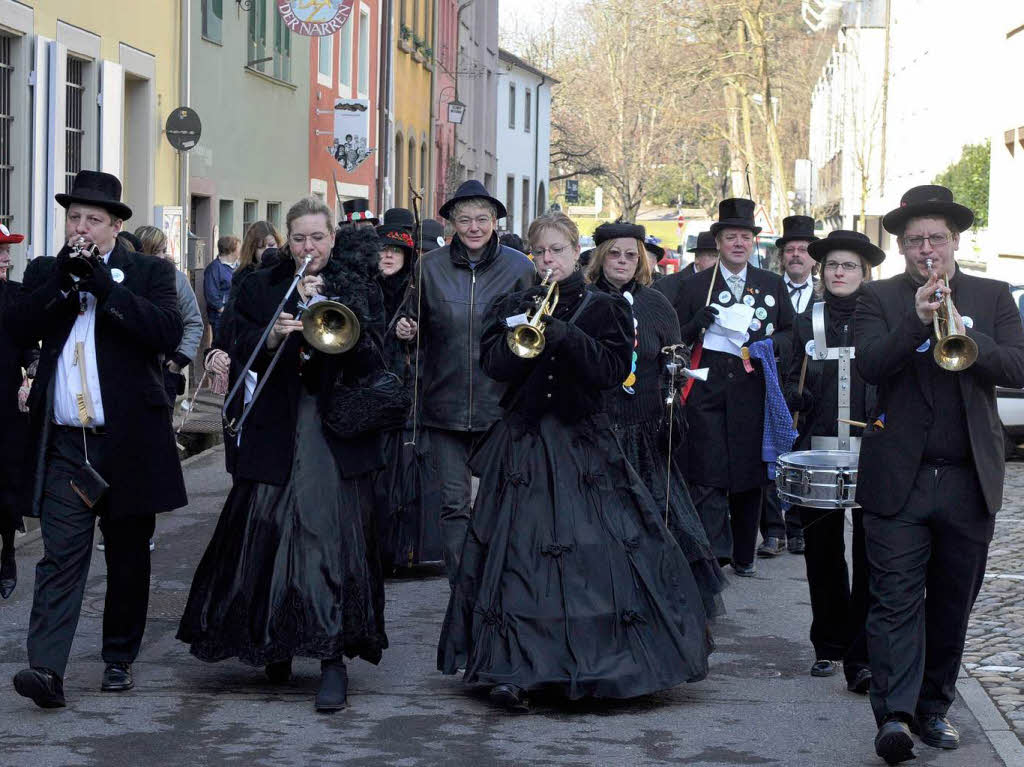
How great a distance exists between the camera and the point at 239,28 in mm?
22406

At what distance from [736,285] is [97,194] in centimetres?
419

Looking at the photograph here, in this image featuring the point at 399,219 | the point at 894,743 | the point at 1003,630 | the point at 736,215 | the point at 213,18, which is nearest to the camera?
the point at 894,743

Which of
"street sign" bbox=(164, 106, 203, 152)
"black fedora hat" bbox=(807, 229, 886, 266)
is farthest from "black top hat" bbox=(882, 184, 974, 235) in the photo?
"street sign" bbox=(164, 106, 203, 152)

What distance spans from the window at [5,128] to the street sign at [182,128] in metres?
3.71

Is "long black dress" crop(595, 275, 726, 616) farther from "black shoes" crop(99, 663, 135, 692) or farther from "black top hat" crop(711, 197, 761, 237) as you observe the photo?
"black shoes" crop(99, 663, 135, 692)

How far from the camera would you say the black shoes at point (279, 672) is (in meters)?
6.72

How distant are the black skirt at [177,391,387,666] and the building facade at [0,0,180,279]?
28.7 ft

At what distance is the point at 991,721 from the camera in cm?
645

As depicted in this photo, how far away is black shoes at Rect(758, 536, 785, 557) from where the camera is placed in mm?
10484

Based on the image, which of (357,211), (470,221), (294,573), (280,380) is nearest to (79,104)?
(357,211)

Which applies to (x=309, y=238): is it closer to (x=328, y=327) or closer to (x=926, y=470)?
(x=328, y=327)

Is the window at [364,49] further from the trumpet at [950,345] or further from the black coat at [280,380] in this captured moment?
the trumpet at [950,345]

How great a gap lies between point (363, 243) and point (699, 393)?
3399mm

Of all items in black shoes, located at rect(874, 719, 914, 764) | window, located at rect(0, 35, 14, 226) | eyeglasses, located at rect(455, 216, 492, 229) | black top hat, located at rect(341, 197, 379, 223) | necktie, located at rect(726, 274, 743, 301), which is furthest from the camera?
window, located at rect(0, 35, 14, 226)
